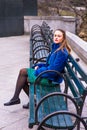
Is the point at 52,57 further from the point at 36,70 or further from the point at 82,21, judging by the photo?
the point at 82,21

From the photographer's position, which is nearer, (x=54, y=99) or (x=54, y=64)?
(x=54, y=99)

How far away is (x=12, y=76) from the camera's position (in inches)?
335

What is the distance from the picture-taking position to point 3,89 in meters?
7.26

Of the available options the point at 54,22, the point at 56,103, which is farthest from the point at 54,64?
the point at 54,22

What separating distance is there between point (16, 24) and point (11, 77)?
9.86m

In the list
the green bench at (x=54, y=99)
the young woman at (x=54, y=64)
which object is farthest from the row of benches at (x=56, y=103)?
the young woman at (x=54, y=64)

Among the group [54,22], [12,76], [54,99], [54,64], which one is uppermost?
[54,64]

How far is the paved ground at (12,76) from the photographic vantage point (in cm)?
541

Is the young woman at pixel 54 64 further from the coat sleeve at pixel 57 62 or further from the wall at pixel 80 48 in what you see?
the wall at pixel 80 48

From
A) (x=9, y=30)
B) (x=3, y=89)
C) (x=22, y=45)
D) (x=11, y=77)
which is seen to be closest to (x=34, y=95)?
(x=3, y=89)

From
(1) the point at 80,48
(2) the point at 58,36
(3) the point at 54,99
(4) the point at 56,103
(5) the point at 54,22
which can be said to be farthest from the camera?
(5) the point at 54,22

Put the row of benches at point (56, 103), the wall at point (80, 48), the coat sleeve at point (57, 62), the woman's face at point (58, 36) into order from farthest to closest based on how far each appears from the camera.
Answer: the wall at point (80, 48) < the woman's face at point (58, 36) < the coat sleeve at point (57, 62) < the row of benches at point (56, 103)

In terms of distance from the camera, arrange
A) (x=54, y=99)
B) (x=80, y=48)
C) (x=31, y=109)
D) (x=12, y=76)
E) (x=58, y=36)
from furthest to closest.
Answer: (x=80, y=48) → (x=12, y=76) → (x=58, y=36) → (x=54, y=99) → (x=31, y=109)

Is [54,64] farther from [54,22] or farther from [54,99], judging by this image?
[54,22]
